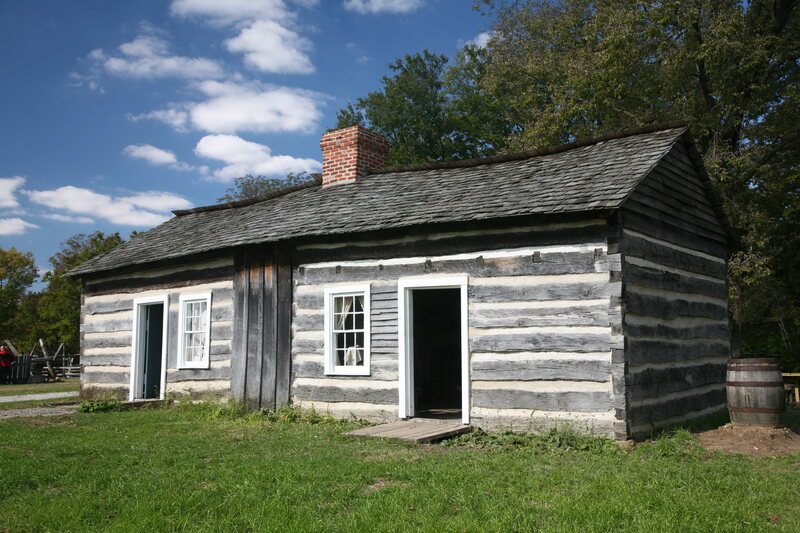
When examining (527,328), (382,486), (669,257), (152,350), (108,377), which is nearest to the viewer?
(382,486)

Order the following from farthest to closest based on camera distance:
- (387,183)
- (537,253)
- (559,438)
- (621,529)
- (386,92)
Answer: (386,92), (387,183), (537,253), (559,438), (621,529)

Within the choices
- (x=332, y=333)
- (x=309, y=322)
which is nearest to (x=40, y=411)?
(x=309, y=322)

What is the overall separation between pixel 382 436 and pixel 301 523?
3.80 meters

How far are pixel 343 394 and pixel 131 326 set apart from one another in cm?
617

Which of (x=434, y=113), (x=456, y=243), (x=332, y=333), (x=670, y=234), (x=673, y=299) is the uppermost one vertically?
(x=434, y=113)

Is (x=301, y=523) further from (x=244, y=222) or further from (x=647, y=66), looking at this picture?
(x=647, y=66)

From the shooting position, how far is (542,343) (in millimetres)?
9086

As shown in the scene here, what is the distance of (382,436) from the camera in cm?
873

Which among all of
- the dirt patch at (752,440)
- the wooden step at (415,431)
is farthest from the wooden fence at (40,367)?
the dirt patch at (752,440)

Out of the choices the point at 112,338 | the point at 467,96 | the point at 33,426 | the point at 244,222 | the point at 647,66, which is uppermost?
the point at 467,96

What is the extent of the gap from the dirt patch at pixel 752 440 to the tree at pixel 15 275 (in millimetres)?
42558

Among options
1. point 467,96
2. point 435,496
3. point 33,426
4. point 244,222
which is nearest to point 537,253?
point 435,496

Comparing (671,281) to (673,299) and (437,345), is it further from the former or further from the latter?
(437,345)

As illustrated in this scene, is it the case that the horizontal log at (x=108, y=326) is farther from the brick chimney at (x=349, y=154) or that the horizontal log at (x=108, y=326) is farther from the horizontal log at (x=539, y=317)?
the horizontal log at (x=539, y=317)
